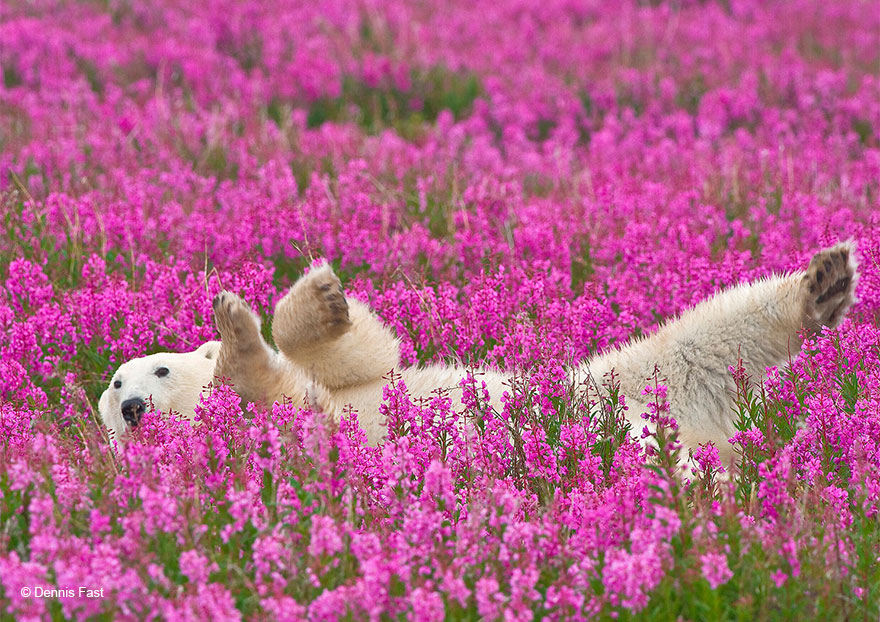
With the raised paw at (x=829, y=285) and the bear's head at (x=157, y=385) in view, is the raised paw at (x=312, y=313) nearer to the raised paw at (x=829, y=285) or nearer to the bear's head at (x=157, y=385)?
the bear's head at (x=157, y=385)

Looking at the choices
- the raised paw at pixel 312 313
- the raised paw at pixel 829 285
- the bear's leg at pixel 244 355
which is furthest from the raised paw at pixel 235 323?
the raised paw at pixel 829 285

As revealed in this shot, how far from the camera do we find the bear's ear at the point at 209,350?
501cm

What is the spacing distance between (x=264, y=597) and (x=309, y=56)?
9.56m

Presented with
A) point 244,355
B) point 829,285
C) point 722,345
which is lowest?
point 244,355

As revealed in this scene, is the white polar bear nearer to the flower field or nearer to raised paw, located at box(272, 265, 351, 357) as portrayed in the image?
raised paw, located at box(272, 265, 351, 357)

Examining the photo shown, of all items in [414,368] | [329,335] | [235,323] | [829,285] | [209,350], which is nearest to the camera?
[829,285]

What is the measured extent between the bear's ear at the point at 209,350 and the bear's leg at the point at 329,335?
347 millimetres

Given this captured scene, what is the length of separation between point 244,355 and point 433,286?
142 cm

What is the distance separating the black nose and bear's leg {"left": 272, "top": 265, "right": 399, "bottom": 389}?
0.63 meters

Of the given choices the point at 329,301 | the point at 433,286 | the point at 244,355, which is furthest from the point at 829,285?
the point at 244,355

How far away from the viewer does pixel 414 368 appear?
481 centimetres

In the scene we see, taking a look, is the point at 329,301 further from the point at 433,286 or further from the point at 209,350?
the point at 433,286

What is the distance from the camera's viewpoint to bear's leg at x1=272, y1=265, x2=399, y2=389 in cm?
462

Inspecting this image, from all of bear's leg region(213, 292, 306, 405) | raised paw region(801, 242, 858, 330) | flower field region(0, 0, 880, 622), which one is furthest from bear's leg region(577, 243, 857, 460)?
bear's leg region(213, 292, 306, 405)
